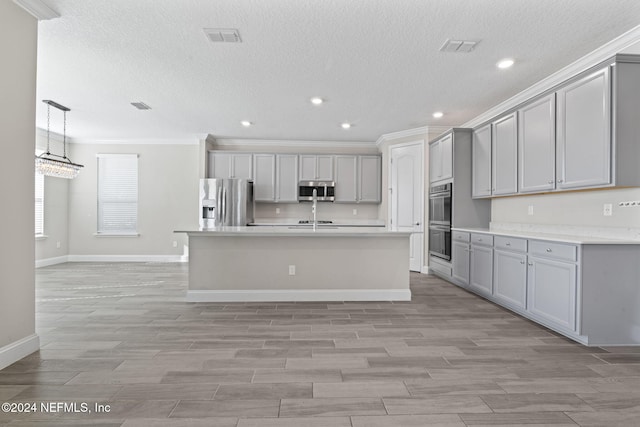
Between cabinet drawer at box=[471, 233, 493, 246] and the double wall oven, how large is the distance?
2.36ft

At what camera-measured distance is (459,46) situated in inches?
129

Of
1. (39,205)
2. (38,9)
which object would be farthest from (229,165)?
(38,9)

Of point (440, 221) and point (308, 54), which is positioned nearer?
point (308, 54)

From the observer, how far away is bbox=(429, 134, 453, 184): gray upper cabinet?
5.48 meters

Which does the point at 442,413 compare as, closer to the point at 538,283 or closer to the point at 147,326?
the point at 538,283

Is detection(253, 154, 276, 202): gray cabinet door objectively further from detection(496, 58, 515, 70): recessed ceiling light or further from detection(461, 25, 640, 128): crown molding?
detection(496, 58, 515, 70): recessed ceiling light

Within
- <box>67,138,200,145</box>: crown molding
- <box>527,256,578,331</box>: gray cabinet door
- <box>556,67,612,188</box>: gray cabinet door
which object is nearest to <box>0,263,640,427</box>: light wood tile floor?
<box>527,256,578,331</box>: gray cabinet door

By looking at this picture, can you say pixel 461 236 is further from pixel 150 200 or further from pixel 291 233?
pixel 150 200

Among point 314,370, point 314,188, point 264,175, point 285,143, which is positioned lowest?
point 314,370

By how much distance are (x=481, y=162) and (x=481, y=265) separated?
1.56m

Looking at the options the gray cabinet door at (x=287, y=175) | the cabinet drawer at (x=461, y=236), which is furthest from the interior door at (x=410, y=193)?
the gray cabinet door at (x=287, y=175)

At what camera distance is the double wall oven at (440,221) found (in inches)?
215

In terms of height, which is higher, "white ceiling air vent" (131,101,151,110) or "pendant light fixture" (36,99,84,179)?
"white ceiling air vent" (131,101,151,110)

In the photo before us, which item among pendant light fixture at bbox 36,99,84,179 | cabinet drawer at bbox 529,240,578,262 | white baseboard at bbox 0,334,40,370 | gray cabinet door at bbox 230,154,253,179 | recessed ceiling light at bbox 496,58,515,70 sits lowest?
white baseboard at bbox 0,334,40,370
